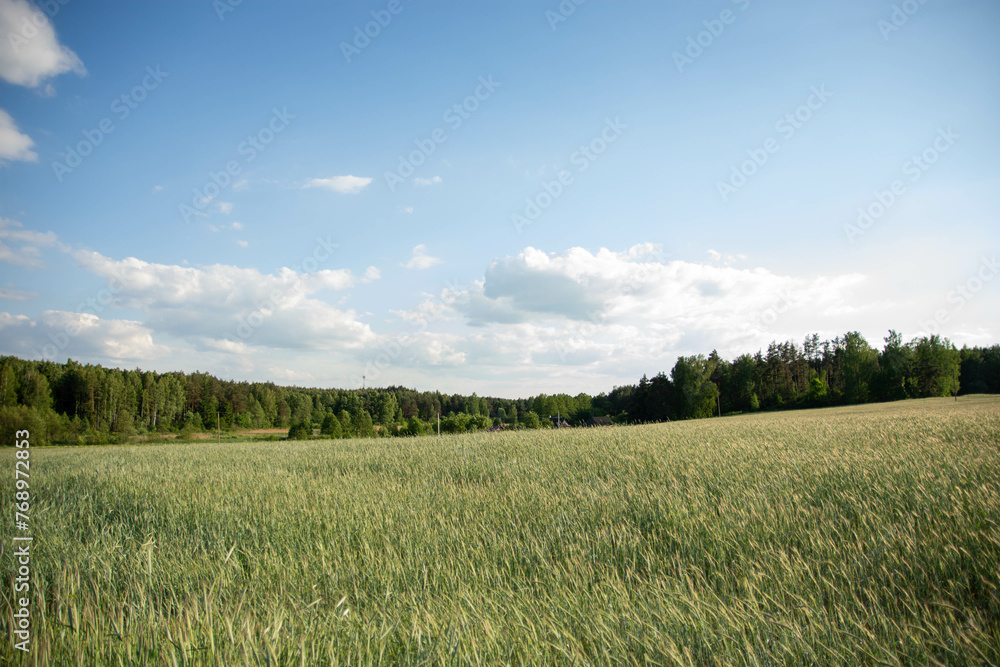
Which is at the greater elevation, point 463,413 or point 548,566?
point 548,566

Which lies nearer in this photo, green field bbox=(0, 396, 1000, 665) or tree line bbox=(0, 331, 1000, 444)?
green field bbox=(0, 396, 1000, 665)

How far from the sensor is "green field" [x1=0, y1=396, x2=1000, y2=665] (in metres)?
2.35

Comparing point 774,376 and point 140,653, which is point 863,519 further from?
point 774,376

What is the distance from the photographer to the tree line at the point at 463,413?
5091 cm

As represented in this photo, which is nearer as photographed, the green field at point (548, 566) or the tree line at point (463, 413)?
the green field at point (548, 566)

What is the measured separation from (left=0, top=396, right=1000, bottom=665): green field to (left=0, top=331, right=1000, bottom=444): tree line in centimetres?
3103

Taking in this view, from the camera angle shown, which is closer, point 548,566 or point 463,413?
point 548,566

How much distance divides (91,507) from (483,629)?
8144 mm

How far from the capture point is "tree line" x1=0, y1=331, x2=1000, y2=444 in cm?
5091

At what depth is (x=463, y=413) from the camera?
7388cm

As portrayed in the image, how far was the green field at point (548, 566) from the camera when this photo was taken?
2.35 m

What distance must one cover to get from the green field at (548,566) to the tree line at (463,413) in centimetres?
3103

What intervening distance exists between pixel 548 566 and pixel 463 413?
7141 centimetres

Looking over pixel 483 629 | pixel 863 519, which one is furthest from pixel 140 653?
pixel 863 519
